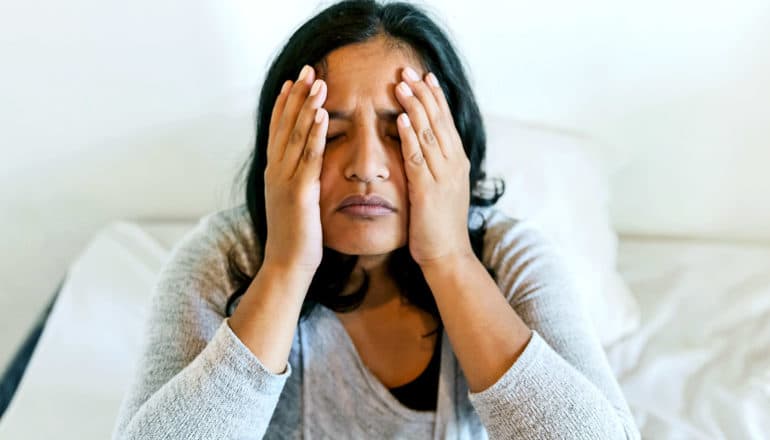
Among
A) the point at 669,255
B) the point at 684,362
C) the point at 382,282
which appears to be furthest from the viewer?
the point at 669,255

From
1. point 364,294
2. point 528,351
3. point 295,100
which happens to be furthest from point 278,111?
point 528,351

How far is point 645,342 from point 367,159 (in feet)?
2.26

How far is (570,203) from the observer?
1191 millimetres

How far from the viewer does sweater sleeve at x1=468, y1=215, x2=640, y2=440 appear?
711mm

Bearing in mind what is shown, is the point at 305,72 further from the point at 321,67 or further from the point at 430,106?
the point at 430,106

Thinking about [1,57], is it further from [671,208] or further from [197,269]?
[671,208]

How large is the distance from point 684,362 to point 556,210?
325 mm

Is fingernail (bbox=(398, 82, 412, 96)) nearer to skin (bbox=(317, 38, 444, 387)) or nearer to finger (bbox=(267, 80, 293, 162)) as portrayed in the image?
skin (bbox=(317, 38, 444, 387))

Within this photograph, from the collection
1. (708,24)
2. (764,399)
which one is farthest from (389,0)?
(764,399)

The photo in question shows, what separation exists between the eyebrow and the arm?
0.61ft

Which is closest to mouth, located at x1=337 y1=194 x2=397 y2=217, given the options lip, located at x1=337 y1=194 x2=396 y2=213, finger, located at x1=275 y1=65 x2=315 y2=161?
lip, located at x1=337 y1=194 x2=396 y2=213

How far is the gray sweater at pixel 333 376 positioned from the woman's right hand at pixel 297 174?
0.12 m

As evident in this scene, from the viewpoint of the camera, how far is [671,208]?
140 cm

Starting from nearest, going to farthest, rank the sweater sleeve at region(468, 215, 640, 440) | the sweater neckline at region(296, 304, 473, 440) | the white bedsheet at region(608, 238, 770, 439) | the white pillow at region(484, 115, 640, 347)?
the sweater sleeve at region(468, 215, 640, 440)
the sweater neckline at region(296, 304, 473, 440)
the white bedsheet at region(608, 238, 770, 439)
the white pillow at region(484, 115, 640, 347)
